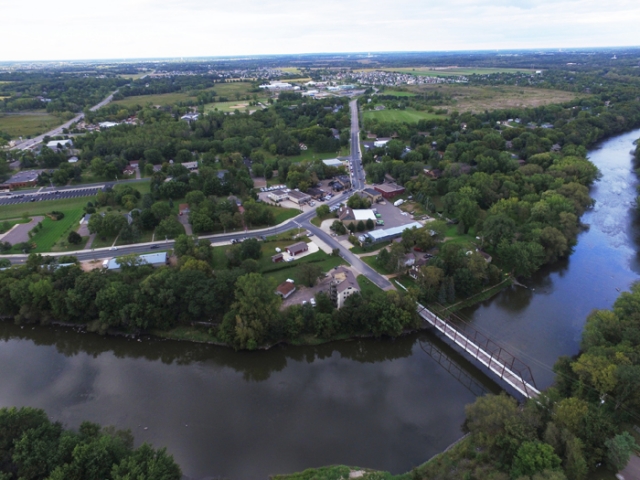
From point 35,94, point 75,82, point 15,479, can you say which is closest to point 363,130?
point 15,479

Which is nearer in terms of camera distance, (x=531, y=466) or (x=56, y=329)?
(x=531, y=466)

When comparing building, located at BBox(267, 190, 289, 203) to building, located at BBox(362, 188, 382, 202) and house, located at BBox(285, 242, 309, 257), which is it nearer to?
building, located at BBox(362, 188, 382, 202)

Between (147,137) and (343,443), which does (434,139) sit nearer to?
(147,137)

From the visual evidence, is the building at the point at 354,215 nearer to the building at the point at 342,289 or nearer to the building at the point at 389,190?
the building at the point at 389,190

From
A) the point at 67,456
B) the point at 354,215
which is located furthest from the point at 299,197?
the point at 67,456

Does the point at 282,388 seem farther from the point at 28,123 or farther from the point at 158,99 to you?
the point at 158,99
